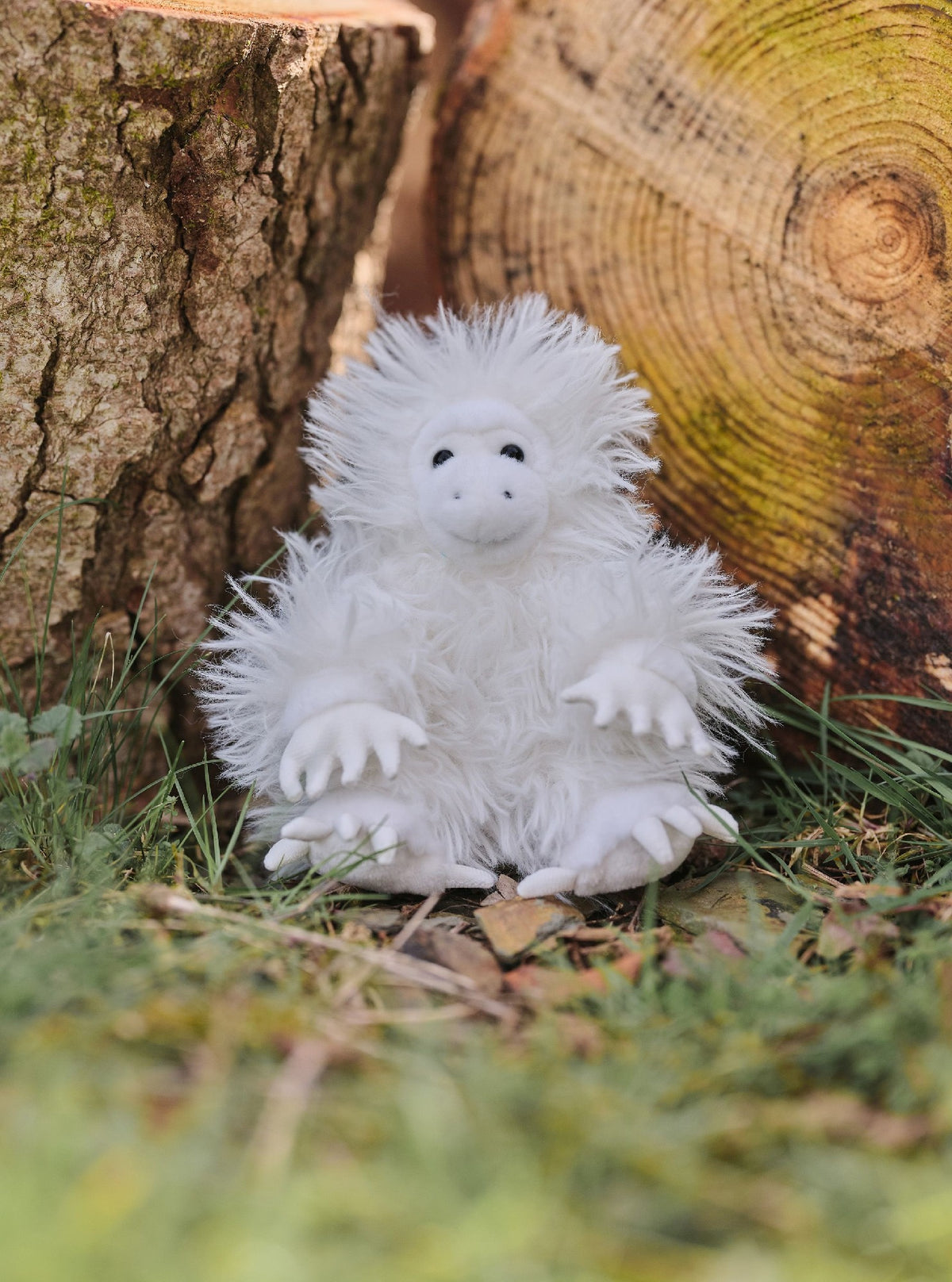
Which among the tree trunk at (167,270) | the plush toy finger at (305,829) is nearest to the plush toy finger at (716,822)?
the plush toy finger at (305,829)

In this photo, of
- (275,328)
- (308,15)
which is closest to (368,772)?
(275,328)

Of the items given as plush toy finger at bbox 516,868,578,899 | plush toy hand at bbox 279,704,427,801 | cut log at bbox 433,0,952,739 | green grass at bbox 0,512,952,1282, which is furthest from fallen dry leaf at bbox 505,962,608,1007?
cut log at bbox 433,0,952,739

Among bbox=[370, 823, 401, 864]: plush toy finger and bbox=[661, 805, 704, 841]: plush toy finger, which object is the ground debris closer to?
bbox=[661, 805, 704, 841]: plush toy finger

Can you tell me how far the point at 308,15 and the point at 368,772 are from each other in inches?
44.3

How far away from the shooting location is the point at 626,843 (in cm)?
132

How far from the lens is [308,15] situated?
1567 mm

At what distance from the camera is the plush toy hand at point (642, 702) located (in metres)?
1.25

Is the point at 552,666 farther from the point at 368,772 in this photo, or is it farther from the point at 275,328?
the point at 275,328

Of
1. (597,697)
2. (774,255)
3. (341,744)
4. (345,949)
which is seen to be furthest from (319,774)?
(774,255)

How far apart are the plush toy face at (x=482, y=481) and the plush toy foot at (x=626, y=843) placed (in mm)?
366

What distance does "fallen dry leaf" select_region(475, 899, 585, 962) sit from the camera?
122 cm

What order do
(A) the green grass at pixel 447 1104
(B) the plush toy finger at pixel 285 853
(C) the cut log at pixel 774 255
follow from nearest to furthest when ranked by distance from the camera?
(A) the green grass at pixel 447 1104, (B) the plush toy finger at pixel 285 853, (C) the cut log at pixel 774 255

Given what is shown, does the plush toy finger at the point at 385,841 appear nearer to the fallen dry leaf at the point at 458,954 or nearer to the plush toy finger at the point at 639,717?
the fallen dry leaf at the point at 458,954

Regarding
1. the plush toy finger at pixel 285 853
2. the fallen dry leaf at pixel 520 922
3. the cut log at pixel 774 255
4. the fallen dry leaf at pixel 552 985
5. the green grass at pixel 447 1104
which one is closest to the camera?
the green grass at pixel 447 1104
